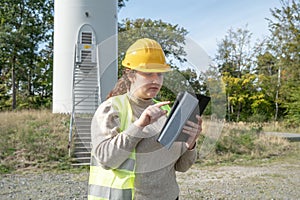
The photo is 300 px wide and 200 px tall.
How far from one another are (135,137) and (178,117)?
0.68 feet

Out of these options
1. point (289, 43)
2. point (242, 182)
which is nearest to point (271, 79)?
point (289, 43)

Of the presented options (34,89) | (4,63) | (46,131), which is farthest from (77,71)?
(34,89)

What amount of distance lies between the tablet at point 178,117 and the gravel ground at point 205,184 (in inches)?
213

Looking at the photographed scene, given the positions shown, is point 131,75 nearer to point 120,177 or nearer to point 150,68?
point 150,68

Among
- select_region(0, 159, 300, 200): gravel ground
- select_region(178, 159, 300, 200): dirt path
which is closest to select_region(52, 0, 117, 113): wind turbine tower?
select_region(0, 159, 300, 200): gravel ground

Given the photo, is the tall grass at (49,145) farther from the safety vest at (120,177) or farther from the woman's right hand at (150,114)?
the woman's right hand at (150,114)

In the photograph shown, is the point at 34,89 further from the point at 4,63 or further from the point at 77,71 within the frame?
the point at 77,71

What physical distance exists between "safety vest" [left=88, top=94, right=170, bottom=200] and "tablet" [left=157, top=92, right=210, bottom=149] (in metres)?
0.21

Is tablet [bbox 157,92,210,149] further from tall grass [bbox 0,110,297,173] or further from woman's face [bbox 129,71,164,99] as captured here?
tall grass [bbox 0,110,297,173]

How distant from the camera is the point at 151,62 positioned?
1.49 meters

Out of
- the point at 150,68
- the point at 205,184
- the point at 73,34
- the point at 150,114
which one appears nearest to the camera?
the point at 150,114

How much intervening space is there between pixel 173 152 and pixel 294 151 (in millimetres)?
13921

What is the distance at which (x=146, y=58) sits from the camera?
1487mm

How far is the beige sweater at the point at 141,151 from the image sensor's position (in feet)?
4.67
